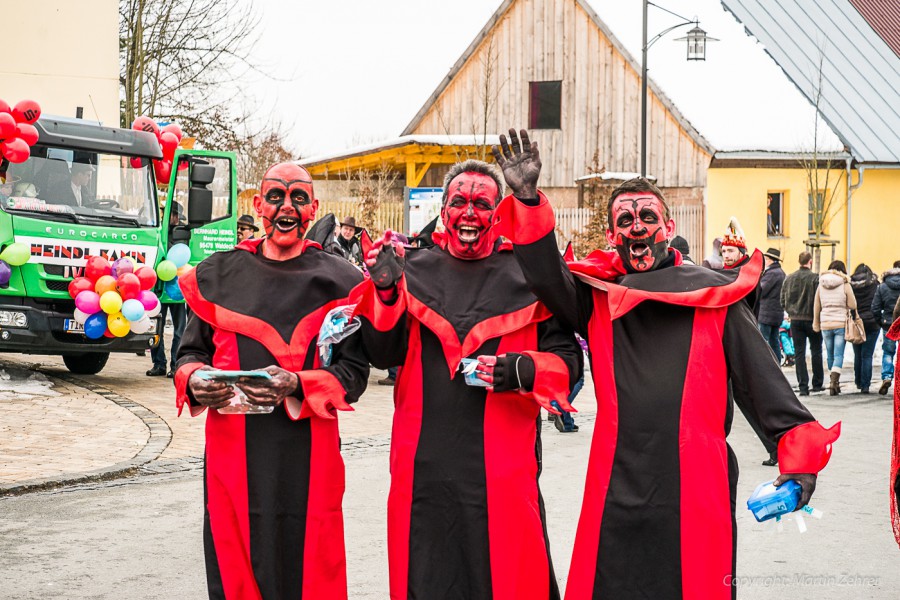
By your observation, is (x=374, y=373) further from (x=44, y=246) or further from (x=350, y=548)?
(x=350, y=548)

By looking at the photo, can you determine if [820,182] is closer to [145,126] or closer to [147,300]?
[145,126]

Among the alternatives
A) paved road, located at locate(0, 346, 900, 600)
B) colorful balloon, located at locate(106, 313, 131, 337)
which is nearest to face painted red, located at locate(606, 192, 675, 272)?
paved road, located at locate(0, 346, 900, 600)

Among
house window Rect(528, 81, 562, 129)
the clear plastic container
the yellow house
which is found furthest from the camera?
house window Rect(528, 81, 562, 129)

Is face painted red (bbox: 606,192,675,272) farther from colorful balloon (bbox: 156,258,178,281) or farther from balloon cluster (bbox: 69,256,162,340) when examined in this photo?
colorful balloon (bbox: 156,258,178,281)

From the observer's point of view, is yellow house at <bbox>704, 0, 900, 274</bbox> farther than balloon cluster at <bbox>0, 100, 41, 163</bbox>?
Yes

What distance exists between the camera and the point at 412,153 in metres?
26.4

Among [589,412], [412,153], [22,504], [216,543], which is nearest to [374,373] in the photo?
[589,412]

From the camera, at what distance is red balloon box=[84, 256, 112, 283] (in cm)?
1278

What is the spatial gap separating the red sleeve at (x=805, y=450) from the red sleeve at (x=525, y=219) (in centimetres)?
105

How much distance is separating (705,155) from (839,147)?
324 cm

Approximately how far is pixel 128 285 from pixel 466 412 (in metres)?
9.36

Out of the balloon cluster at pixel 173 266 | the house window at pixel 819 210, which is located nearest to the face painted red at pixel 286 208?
the balloon cluster at pixel 173 266

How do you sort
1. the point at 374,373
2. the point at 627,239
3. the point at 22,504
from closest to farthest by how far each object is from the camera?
the point at 627,239 < the point at 22,504 < the point at 374,373

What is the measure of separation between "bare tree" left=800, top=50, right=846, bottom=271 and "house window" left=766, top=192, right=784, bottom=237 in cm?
73
